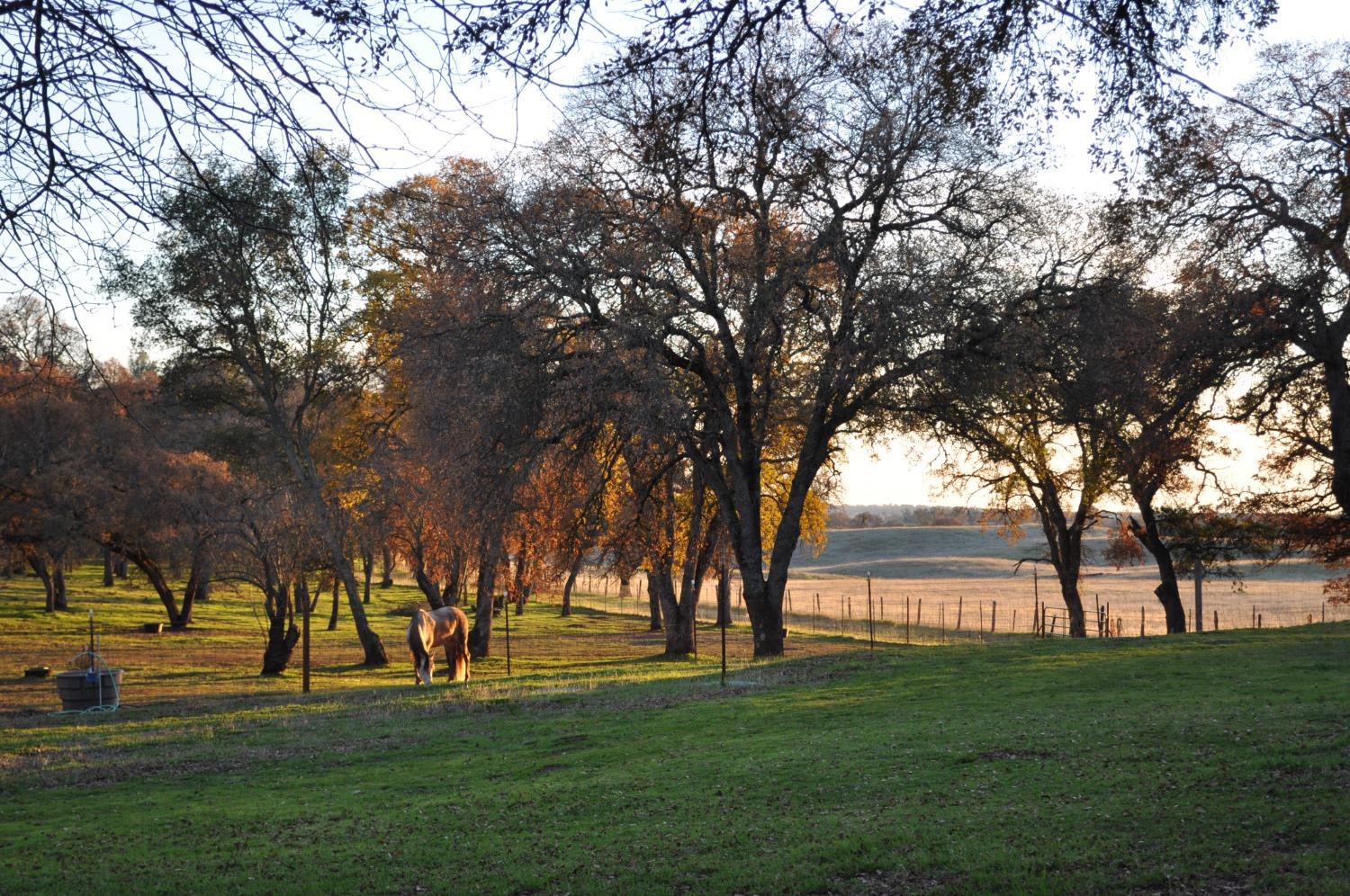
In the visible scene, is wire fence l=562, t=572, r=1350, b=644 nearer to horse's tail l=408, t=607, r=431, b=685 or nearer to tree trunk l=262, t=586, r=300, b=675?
tree trunk l=262, t=586, r=300, b=675

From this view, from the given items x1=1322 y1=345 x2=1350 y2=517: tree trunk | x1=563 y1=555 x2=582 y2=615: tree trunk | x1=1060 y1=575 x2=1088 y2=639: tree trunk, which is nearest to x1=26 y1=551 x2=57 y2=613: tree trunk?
x1=563 y1=555 x2=582 y2=615: tree trunk

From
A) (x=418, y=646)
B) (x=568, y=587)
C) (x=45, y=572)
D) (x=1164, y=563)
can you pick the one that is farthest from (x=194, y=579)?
(x=1164, y=563)

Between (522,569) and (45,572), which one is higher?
(522,569)

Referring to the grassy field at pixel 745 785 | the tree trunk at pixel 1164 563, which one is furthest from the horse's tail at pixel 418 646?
the tree trunk at pixel 1164 563

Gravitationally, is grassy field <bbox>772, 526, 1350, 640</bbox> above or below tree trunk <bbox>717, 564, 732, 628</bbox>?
below

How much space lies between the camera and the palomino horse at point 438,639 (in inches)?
1069

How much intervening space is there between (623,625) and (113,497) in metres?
26.1

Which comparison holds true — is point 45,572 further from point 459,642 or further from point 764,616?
point 764,616

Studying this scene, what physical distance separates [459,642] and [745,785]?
1993 centimetres

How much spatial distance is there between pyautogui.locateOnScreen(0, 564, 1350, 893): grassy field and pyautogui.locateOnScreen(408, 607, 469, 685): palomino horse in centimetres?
544

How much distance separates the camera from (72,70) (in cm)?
588

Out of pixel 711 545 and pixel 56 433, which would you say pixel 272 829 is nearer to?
pixel 711 545

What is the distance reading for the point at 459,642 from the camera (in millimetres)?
29609

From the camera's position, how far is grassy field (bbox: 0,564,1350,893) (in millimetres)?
7684
